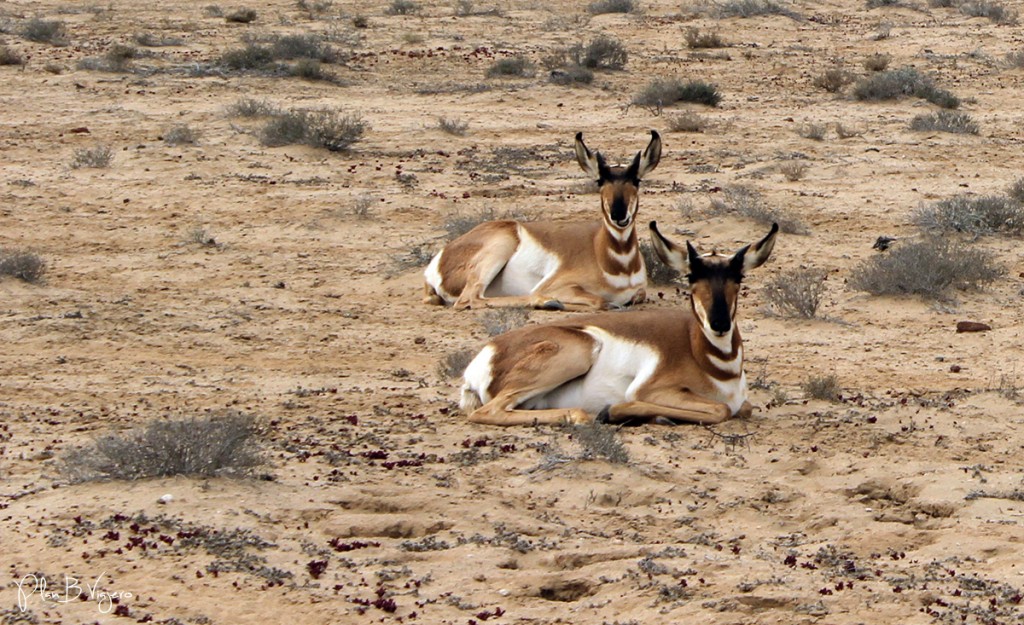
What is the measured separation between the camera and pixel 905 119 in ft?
60.2

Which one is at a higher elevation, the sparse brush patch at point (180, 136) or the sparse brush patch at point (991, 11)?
the sparse brush patch at point (991, 11)

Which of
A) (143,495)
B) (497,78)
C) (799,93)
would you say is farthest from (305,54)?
(143,495)

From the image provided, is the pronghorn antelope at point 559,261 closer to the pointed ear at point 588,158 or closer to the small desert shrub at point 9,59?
the pointed ear at point 588,158

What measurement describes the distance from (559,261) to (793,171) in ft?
13.4

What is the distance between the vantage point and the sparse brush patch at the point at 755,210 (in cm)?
1376

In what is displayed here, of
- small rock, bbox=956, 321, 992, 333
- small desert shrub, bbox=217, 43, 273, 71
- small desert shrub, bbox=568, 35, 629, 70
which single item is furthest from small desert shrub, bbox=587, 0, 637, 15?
small rock, bbox=956, 321, 992, 333

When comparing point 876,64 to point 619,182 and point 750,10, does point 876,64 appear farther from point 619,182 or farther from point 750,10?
point 619,182

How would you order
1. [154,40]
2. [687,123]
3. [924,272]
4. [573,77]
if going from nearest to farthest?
[924,272], [687,123], [573,77], [154,40]

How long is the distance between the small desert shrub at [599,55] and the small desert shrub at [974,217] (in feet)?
26.5

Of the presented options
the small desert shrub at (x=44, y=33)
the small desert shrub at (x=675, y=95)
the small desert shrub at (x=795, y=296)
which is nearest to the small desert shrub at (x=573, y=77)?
the small desert shrub at (x=675, y=95)

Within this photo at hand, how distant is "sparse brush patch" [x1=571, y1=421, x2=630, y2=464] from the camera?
26.2 ft

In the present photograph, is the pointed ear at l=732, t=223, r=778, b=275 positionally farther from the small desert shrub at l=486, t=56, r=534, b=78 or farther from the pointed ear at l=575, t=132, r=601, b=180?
the small desert shrub at l=486, t=56, r=534, b=78

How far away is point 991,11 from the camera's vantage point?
2630 centimetres

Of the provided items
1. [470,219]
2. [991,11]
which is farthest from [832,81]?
[470,219]
